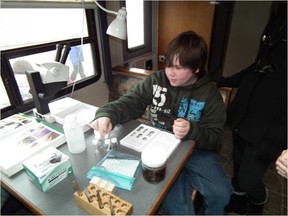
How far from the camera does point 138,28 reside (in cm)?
229

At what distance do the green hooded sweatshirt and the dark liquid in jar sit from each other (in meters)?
0.26

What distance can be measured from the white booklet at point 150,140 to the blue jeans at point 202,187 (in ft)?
0.72

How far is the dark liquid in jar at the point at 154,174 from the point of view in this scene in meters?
0.70

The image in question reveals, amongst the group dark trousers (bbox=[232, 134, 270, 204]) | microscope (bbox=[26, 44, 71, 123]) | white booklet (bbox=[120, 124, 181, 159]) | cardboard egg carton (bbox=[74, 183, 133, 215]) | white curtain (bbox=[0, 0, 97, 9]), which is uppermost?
white curtain (bbox=[0, 0, 97, 9])

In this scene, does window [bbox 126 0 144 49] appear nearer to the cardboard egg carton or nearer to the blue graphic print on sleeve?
the blue graphic print on sleeve

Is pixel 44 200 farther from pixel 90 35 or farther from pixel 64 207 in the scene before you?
pixel 90 35

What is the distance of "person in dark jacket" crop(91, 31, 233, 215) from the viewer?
0.97 metres

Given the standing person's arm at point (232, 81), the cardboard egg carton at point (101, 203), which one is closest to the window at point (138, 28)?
the standing person's arm at point (232, 81)

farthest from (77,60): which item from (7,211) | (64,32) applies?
(7,211)

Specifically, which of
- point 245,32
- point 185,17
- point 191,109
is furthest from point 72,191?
point 245,32

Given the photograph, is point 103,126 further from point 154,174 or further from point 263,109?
point 263,109

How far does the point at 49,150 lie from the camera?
78cm

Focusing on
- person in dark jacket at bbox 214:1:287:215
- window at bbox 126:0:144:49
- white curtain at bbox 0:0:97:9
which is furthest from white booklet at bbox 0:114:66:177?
window at bbox 126:0:144:49

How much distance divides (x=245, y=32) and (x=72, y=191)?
11.8 feet
